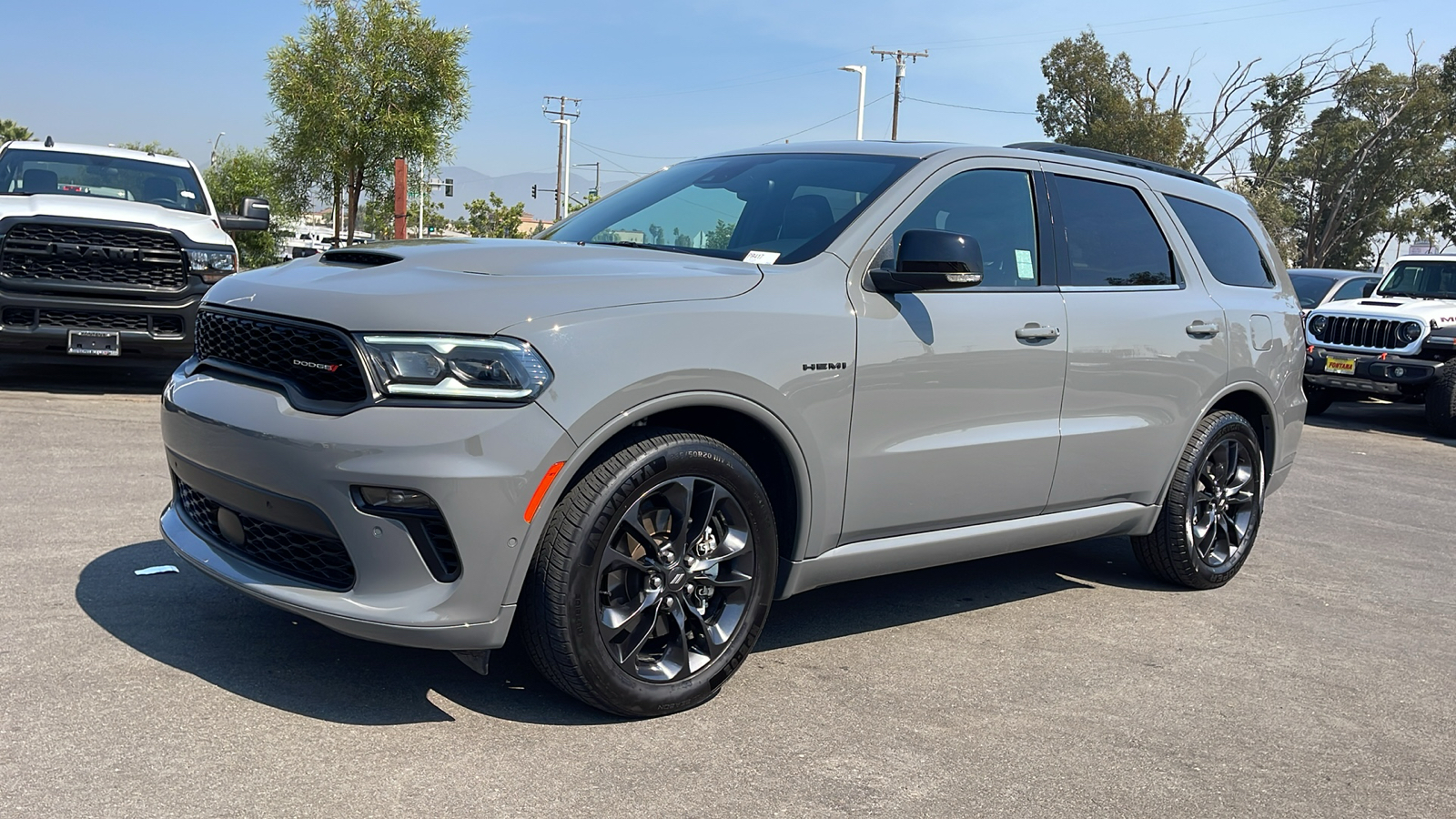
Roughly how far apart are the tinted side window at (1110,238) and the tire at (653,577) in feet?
5.98

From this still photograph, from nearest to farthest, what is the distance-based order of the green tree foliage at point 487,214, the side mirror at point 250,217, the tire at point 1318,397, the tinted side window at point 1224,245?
the tinted side window at point 1224,245, the side mirror at point 250,217, the tire at point 1318,397, the green tree foliage at point 487,214

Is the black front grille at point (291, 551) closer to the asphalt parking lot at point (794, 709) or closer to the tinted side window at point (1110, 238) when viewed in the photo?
the asphalt parking lot at point (794, 709)

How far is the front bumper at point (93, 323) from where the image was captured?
851cm

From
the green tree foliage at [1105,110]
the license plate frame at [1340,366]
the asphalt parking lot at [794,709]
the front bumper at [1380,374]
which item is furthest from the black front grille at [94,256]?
the green tree foliage at [1105,110]

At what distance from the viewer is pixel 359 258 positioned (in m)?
3.61

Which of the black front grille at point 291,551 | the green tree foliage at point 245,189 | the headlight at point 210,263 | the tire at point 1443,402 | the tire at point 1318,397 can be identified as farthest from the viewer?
the green tree foliage at point 245,189

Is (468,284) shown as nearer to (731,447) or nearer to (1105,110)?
(731,447)

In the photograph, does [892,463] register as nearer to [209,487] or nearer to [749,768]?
[749,768]

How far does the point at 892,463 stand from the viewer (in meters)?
3.96

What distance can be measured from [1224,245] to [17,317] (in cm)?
785

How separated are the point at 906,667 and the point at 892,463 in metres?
0.73

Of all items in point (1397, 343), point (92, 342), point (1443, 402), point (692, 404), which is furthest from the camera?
point (1397, 343)

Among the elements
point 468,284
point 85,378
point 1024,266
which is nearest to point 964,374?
point 1024,266

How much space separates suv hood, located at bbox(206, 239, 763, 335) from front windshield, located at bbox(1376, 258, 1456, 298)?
520 inches
